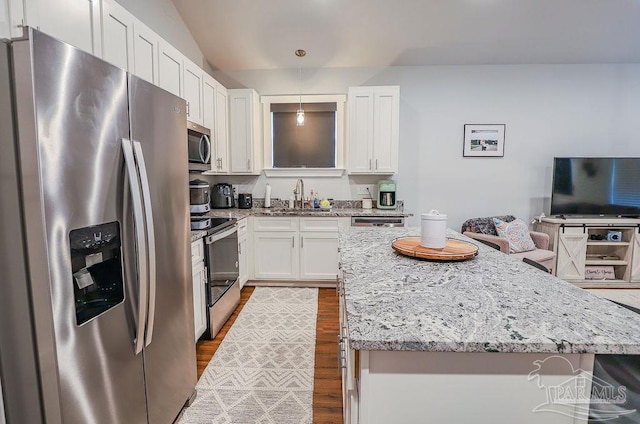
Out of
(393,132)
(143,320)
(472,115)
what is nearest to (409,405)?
(143,320)

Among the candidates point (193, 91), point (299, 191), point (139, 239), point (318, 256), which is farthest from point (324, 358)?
point (193, 91)

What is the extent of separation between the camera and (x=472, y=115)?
13.7 ft

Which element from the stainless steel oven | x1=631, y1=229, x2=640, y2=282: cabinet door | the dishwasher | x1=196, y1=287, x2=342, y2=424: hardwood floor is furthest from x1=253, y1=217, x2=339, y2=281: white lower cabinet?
x1=631, y1=229, x2=640, y2=282: cabinet door

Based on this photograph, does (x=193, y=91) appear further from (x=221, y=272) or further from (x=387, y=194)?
(x=387, y=194)

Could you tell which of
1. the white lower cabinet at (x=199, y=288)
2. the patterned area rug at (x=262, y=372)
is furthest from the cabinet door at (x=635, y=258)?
the white lower cabinet at (x=199, y=288)

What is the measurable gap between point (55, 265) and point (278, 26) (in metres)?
3.48

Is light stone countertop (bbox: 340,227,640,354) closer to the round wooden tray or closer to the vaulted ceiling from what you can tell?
the round wooden tray

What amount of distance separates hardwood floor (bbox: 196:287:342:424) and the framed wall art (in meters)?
2.65

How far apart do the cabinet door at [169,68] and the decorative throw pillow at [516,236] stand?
3.69 m

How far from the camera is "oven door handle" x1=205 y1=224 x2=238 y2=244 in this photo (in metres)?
2.44

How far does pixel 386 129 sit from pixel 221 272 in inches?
98.8

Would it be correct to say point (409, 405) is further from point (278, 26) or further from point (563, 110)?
point (563, 110)

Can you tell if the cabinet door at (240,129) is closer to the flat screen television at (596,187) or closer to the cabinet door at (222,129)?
the cabinet door at (222,129)

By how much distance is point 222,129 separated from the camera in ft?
12.3
